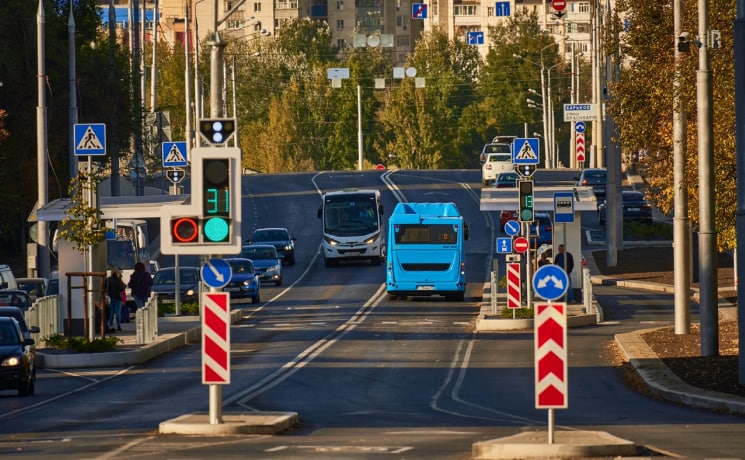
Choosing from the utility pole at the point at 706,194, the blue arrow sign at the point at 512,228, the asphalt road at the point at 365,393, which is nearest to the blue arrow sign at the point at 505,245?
the asphalt road at the point at 365,393

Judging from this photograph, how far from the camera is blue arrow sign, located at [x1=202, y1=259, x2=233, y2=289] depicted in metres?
19.6

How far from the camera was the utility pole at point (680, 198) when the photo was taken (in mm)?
33000

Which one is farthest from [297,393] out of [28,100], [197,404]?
[28,100]

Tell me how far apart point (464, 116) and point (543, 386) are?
13565 centimetres

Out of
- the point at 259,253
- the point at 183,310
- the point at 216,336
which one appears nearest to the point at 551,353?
the point at 216,336

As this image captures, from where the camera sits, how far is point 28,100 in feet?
196

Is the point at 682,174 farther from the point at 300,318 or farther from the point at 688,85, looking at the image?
the point at 300,318

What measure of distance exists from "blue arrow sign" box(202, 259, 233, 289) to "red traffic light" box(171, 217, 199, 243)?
0.37 meters

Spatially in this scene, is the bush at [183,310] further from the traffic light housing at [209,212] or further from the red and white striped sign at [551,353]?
the red and white striped sign at [551,353]

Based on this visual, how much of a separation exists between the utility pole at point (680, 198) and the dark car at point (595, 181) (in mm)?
40155

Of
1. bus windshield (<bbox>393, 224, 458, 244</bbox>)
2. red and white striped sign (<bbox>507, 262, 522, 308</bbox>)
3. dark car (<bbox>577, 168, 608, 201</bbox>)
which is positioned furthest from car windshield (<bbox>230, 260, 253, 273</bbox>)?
dark car (<bbox>577, 168, 608, 201</bbox>)

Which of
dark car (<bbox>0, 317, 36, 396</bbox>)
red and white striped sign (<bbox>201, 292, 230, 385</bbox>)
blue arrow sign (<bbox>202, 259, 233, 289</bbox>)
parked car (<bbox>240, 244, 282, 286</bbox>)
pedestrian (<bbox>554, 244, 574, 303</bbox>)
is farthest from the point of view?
parked car (<bbox>240, 244, 282, 286</bbox>)

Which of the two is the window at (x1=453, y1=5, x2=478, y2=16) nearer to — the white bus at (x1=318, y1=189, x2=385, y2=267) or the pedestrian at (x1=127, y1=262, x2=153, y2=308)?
the white bus at (x1=318, y1=189, x2=385, y2=267)

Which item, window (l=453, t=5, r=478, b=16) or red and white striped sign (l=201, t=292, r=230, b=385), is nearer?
red and white striped sign (l=201, t=292, r=230, b=385)
